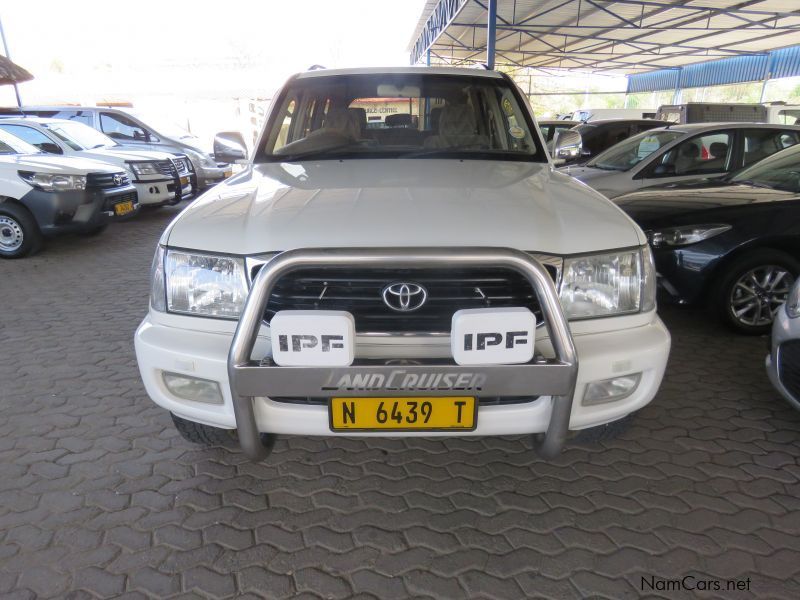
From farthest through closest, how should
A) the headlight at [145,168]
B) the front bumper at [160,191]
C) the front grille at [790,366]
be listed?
the front bumper at [160,191] < the headlight at [145,168] < the front grille at [790,366]

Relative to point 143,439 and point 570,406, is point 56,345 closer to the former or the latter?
point 143,439

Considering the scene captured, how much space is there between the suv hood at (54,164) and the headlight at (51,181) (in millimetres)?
53

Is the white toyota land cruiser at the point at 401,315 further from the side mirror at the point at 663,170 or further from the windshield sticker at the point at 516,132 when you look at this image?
the side mirror at the point at 663,170

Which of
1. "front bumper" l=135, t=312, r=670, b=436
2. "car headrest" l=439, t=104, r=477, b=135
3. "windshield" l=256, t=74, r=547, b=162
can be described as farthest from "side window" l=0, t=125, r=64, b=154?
"front bumper" l=135, t=312, r=670, b=436

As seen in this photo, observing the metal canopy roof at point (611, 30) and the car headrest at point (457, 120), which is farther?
the metal canopy roof at point (611, 30)

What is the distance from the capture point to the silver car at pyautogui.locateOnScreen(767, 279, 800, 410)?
2.84m

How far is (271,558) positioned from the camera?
2.10 metres

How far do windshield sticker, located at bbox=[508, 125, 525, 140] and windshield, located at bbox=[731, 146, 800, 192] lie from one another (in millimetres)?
2398

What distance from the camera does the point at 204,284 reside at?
2.08 m

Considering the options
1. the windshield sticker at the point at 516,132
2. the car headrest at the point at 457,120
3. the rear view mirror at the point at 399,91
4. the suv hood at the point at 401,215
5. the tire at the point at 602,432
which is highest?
the rear view mirror at the point at 399,91

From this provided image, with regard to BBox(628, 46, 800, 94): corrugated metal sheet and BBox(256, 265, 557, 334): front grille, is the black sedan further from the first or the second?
BBox(628, 46, 800, 94): corrugated metal sheet

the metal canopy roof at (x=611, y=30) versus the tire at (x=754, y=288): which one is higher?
the metal canopy roof at (x=611, y=30)

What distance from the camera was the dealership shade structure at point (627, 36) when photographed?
15859 mm

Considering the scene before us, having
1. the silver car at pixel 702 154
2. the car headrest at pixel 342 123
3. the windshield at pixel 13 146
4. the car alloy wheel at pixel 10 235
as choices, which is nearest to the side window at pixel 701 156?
the silver car at pixel 702 154
